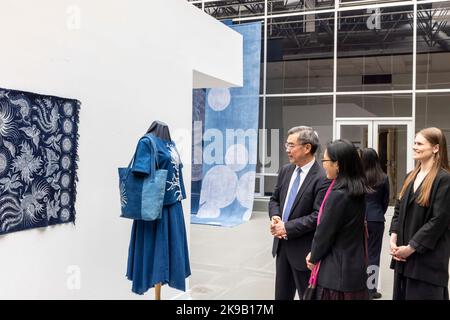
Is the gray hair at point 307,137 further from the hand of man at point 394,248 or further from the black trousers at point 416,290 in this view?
the black trousers at point 416,290

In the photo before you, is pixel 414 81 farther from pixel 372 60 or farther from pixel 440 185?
pixel 440 185

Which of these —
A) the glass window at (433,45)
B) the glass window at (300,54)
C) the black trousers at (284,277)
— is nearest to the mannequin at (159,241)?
the black trousers at (284,277)

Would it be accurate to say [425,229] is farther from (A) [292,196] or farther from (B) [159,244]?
(B) [159,244]

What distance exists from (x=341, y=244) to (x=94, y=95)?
2.11 metres

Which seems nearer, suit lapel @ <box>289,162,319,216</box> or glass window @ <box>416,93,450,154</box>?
suit lapel @ <box>289,162,319,216</box>

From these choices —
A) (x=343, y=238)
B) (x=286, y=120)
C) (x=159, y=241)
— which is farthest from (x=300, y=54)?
(x=343, y=238)

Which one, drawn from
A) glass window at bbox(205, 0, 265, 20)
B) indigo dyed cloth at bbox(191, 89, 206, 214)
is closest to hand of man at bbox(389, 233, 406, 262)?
indigo dyed cloth at bbox(191, 89, 206, 214)

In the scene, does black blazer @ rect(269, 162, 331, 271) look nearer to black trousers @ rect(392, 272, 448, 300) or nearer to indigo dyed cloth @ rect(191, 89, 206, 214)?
black trousers @ rect(392, 272, 448, 300)

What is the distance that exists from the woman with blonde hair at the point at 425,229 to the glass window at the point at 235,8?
9487 millimetres

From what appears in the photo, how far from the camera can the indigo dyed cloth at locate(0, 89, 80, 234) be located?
2.65m

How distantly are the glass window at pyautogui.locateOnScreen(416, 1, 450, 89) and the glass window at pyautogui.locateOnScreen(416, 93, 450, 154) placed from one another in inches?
9.0

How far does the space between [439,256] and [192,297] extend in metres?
2.42

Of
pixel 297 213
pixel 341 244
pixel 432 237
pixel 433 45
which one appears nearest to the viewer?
pixel 341 244

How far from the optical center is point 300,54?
11250 millimetres
